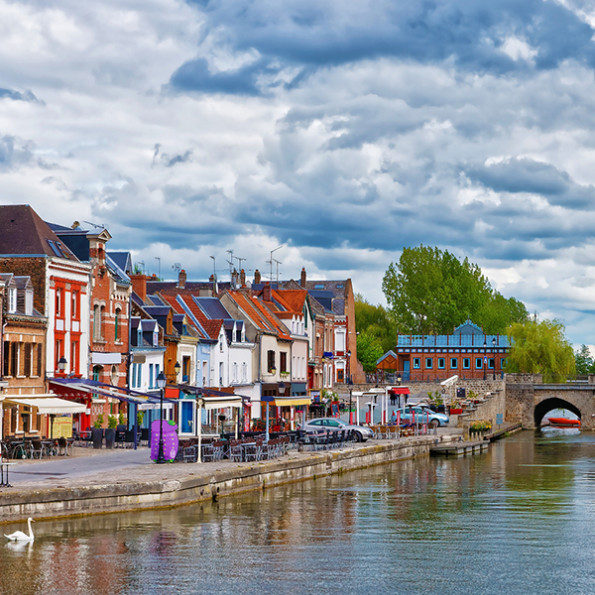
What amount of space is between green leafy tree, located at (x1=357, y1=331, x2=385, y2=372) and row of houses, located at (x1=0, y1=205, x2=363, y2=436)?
148 ft

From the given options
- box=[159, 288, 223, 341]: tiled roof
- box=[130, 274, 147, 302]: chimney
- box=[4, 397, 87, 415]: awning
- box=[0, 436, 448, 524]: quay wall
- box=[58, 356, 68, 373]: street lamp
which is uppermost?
box=[130, 274, 147, 302]: chimney

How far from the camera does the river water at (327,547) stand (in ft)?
77.2

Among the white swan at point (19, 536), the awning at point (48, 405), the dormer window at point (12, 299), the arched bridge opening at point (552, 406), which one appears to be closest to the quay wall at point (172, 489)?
the white swan at point (19, 536)

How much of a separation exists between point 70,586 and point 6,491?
25.7 ft

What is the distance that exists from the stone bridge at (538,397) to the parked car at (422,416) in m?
22.2

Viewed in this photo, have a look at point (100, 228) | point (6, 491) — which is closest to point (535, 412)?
point (100, 228)

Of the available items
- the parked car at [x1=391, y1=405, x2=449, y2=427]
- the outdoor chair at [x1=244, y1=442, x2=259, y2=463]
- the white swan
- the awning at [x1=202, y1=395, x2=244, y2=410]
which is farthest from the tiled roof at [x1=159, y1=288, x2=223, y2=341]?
the white swan

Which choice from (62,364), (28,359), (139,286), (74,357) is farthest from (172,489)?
(139,286)

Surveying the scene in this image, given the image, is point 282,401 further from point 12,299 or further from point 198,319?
point 12,299

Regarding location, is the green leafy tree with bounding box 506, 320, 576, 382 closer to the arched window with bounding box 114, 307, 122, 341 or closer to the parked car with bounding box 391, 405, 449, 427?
the parked car with bounding box 391, 405, 449, 427

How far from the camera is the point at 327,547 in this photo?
28141 millimetres

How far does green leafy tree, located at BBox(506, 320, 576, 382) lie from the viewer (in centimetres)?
11456

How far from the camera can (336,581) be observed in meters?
23.6

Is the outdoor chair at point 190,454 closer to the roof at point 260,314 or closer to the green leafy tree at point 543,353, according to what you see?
the roof at point 260,314
